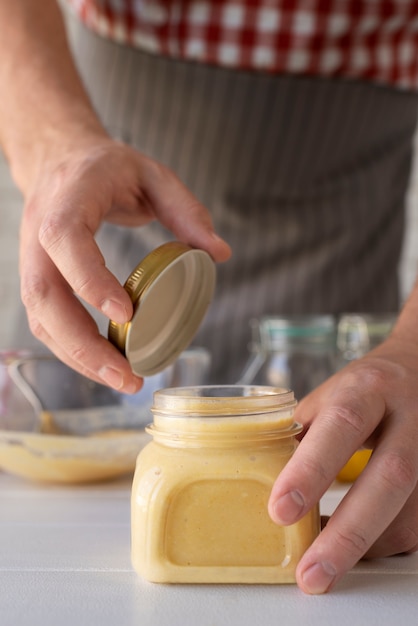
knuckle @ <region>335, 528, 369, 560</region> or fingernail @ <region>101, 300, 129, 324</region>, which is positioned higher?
fingernail @ <region>101, 300, 129, 324</region>

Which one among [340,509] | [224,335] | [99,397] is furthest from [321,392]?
[224,335]

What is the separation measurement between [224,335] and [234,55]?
443mm

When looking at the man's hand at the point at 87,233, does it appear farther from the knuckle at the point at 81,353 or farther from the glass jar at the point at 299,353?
the glass jar at the point at 299,353

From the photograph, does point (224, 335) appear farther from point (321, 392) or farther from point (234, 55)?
point (321, 392)

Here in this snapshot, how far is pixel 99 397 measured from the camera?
999 mm

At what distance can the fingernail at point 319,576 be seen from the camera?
57 centimetres

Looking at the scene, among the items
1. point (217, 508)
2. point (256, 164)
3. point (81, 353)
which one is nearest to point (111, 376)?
point (81, 353)

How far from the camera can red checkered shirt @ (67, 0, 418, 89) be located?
138 cm

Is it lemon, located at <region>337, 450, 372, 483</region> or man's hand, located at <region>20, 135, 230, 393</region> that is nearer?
man's hand, located at <region>20, 135, 230, 393</region>

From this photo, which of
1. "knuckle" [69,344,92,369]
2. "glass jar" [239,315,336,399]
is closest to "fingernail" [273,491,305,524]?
"knuckle" [69,344,92,369]

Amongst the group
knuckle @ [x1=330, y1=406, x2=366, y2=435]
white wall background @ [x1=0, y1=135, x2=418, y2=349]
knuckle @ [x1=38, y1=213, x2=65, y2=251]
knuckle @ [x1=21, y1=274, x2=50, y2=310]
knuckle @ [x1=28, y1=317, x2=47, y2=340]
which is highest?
knuckle @ [x1=38, y1=213, x2=65, y2=251]

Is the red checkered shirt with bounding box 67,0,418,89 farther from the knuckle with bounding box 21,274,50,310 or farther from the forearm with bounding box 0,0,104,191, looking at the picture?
the knuckle with bounding box 21,274,50,310

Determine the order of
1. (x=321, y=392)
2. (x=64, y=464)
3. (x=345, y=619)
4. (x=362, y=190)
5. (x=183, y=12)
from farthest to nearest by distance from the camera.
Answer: (x=362, y=190) < (x=183, y=12) < (x=64, y=464) < (x=321, y=392) < (x=345, y=619)

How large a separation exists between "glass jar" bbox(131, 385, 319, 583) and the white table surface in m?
0.01
